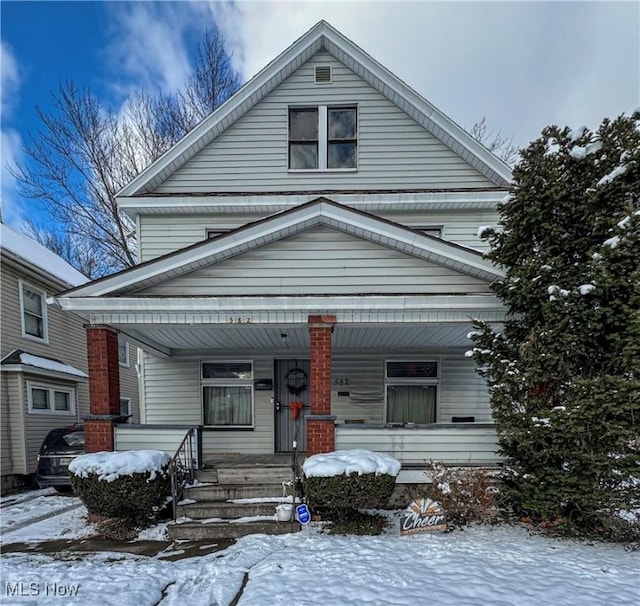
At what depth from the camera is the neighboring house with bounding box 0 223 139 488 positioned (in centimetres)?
942

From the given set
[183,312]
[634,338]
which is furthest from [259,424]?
[634,338]

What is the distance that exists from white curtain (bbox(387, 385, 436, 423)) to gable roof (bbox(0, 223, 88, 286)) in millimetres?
10387

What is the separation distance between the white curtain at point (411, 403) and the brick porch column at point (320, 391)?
10.00 ft

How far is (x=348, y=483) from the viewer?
16.5ft

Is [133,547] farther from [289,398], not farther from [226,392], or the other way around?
[289,398]

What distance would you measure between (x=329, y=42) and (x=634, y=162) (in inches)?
275

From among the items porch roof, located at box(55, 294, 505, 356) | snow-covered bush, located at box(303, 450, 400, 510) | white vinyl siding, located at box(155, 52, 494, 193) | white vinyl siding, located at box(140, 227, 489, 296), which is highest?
white vinyl siding, located at box(155, 52, 494, 193)

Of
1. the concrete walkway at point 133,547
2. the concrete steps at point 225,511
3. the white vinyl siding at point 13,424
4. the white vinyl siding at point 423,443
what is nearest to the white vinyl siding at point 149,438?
the concrete steps at point 225,511

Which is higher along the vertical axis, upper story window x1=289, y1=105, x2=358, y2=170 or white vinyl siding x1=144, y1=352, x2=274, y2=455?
upper story window x1=289, y1=105, x2=358, y2=170

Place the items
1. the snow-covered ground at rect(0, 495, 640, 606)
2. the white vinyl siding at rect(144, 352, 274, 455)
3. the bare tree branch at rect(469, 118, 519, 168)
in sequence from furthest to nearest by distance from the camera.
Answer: the bare tree branch at rect(469, 118, 519, 168) < the white vinyl siding at rect(144, 352, 274, 455) < the snow-covered ground at rect(0, 495, 640, 606)

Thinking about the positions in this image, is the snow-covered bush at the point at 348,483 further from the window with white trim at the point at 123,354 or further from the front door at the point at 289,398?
the window with white trim at the point at 123,354

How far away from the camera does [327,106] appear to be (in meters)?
8.95

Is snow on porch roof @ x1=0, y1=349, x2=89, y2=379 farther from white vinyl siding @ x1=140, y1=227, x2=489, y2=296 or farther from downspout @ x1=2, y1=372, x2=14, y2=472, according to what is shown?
white vinyl siding @ x1=140, y1=227, x2=489, y2=296

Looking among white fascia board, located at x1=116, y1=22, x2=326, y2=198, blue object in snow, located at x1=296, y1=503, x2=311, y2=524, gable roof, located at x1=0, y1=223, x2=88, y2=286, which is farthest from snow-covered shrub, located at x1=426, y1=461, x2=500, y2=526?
gable roof, located at x1=0, y1=223, x2=88, y2=286
